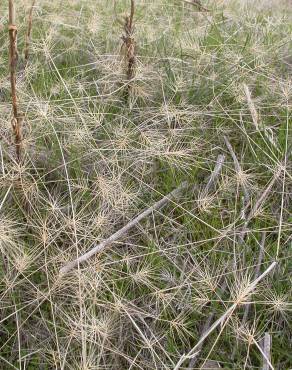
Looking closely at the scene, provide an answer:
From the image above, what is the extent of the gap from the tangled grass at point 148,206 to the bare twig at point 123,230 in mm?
19

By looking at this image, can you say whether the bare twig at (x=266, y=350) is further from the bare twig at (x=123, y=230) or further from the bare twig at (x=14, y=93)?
the bare twig at (x=14, y=93)

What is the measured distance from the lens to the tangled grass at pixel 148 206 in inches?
51.5

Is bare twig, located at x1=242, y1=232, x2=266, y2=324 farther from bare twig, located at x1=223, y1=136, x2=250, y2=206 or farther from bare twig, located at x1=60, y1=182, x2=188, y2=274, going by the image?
bare twig, located at x1=60, y1=182, x2=188, y2=274

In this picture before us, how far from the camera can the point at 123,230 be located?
1.48m

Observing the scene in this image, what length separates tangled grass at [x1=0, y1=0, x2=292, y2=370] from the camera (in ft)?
4.29

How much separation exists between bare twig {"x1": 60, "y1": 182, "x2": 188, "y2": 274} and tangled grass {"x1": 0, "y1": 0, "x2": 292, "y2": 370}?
0.02 metres

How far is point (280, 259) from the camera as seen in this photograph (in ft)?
4.65

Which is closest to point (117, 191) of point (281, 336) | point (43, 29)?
point (281, 336)

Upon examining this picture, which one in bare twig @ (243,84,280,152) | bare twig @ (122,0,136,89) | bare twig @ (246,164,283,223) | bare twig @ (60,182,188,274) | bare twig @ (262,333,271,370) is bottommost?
bare twig @ (262,333,271,370)

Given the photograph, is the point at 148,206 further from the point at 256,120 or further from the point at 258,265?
the point at 256,120

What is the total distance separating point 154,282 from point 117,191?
331 millimetres

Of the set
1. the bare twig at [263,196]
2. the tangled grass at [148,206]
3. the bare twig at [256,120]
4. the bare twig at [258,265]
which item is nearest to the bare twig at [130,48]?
the tangled grass at [148,206]

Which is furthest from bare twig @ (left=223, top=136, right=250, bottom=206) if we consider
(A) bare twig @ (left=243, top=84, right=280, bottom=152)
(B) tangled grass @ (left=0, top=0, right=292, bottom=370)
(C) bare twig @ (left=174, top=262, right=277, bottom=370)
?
(C) bare twig @ (left=174, top=262, right=277, bottom=370)

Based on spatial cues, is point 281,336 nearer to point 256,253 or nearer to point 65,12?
point 256,253
